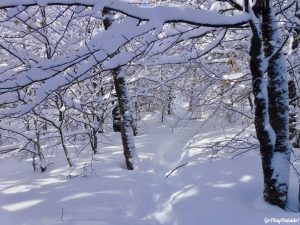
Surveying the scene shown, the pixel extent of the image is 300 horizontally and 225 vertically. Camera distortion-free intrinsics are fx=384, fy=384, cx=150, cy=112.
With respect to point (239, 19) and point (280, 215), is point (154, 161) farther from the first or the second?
point (239, 19)

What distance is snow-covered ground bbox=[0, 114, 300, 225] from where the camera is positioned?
6.35 metres

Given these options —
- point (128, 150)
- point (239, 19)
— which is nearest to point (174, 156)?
point (128, 150)

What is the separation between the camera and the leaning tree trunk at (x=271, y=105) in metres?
5.48

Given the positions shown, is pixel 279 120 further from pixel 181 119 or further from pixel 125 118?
pixel 125 118

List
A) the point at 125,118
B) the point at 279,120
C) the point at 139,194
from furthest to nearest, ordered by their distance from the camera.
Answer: the point at 125,118, the point at 139,194, the point at 279,120

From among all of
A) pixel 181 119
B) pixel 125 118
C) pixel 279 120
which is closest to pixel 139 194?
pixel 181 119

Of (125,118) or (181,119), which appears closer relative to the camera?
(181,119)

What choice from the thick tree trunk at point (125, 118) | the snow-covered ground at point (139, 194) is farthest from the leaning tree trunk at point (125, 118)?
the snow-covered ground at point (139, 194)

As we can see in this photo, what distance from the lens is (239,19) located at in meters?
4.79

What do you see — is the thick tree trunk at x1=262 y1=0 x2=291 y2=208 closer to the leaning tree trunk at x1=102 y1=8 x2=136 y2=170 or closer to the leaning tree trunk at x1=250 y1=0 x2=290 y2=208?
the leaning tree trunk at x1=250 y1=0 x2=290 y2=208

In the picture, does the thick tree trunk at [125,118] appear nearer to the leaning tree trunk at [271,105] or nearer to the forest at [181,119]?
the forest at [181,119]

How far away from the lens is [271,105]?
19.4 feet

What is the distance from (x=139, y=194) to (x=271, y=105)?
149 inches

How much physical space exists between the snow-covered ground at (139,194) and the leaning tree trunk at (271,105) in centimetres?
47
